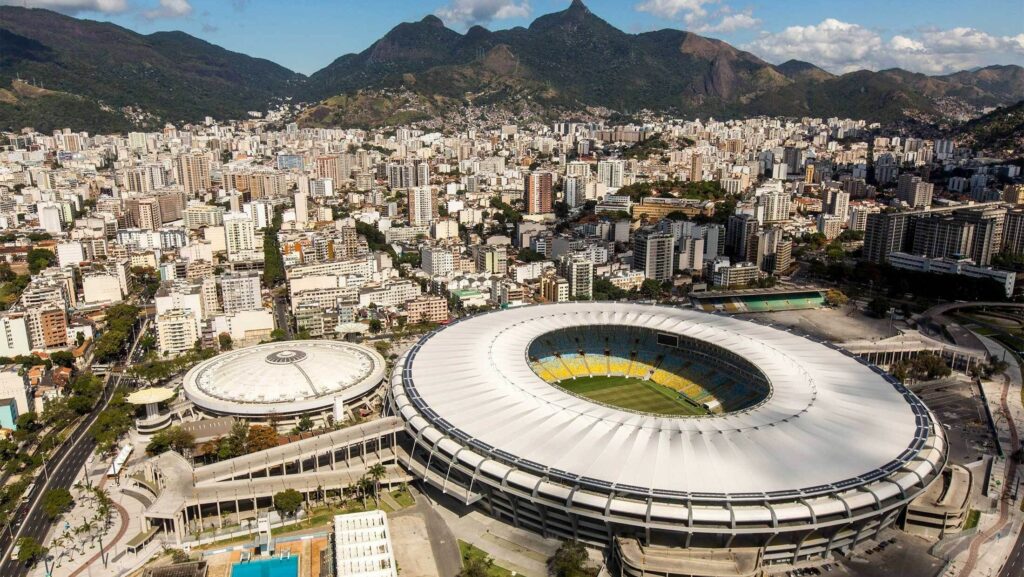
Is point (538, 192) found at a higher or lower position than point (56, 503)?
higher

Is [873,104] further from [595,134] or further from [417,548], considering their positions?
[417,548]

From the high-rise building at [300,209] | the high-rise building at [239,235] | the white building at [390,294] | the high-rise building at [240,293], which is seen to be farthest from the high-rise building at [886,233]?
the high-rise building at [300,209]

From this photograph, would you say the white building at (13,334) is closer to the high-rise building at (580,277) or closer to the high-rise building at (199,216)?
the high-rise building at (199,216)

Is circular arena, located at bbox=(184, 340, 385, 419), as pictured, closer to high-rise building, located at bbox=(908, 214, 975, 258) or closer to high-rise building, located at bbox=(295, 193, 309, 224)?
high-rise building, located at bbox=(295, 193, 309, 224)

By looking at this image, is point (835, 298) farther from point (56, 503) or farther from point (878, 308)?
point (56, 503)

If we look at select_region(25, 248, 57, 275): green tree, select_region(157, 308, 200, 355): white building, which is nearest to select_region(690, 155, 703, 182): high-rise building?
select_region(157, 308, 200, 355): white building

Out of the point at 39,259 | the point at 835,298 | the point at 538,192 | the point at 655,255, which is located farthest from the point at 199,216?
the point at 835,298
